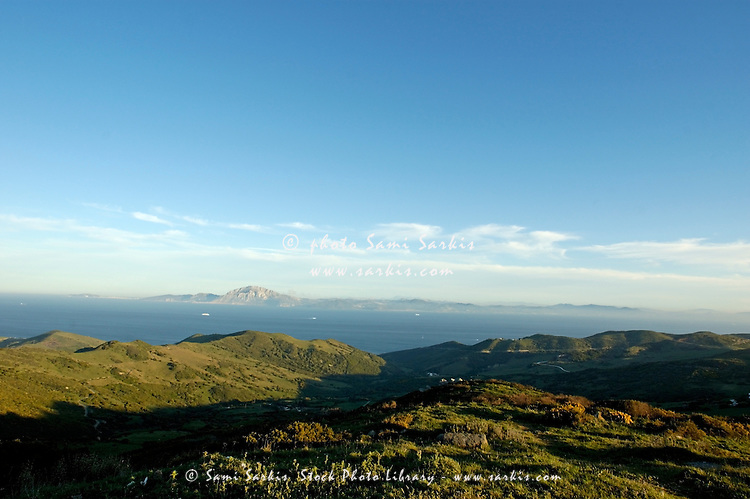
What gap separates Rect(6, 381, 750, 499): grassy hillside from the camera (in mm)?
9625

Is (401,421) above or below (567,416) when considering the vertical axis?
below

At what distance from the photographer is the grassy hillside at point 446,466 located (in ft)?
31.6

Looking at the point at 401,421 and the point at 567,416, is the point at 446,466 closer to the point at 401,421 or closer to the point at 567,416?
the point at 401,421

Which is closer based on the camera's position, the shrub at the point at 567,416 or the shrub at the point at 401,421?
the shrub at the point at 401,421

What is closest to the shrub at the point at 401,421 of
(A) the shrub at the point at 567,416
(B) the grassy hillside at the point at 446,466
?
(B) the grassy hillside at the point at 446,466

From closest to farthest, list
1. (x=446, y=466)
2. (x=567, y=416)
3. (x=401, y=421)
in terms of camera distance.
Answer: (x=446, y=466) → (x=401, y=421) → (x=567, y=416)

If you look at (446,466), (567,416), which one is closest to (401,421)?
(446,466)

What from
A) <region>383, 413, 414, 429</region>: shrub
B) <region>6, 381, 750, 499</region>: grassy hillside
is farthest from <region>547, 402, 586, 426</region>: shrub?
<region>383, 413, 414, 429</region>: shrub

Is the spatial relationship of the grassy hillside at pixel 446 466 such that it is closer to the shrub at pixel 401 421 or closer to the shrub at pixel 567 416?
the shrub at pixel 401 421

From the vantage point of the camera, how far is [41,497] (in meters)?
9.48

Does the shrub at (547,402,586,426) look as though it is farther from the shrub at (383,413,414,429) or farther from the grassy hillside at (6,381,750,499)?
the shrub at (383,413,414,429)

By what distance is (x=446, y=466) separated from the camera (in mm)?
11367

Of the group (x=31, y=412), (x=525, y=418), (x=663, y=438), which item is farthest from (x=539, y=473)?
(x=31, y=412)

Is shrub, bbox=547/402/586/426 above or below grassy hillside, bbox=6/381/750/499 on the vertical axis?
below
